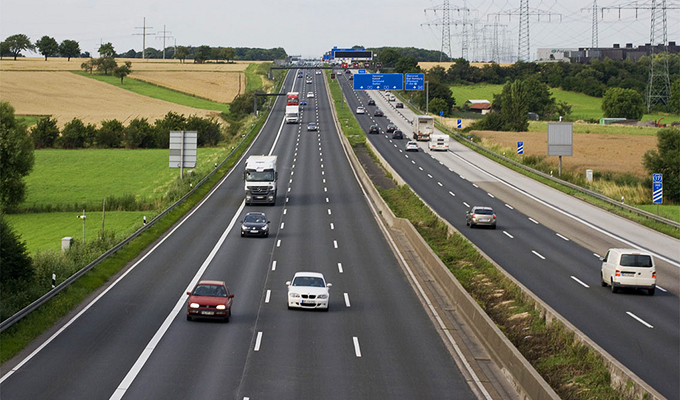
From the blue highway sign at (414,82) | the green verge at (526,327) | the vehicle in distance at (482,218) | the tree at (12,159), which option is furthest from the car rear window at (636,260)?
the blue highway sign at (414,82)

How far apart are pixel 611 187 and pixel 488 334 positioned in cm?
4887

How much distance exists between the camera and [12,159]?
236 feet

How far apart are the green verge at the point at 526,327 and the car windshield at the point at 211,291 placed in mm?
9769

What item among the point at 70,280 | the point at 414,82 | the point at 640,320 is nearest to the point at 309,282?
the point at 70,280

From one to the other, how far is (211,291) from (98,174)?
2465 inches

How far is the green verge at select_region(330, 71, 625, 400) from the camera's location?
2002 cm

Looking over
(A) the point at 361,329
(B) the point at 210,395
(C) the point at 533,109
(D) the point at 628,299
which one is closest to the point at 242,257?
(A) the point at 361,329

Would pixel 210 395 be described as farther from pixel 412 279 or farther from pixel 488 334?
pixel 412 279

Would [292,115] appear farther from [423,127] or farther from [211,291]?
[211,291]

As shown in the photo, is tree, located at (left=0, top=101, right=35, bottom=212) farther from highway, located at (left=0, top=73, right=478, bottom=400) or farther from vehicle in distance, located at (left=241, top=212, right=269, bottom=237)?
vehicle in distance, located at (left=241, top=212, right=269, bottom=237)

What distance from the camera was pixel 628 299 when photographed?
32469mm

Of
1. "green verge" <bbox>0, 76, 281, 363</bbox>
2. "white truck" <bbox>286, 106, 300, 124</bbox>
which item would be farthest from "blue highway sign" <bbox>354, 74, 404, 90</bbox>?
"green verge" <bbox>0, 76, 281, 363</bbox>

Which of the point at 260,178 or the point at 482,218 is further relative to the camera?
the point at 260,178

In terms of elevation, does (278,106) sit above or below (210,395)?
above
